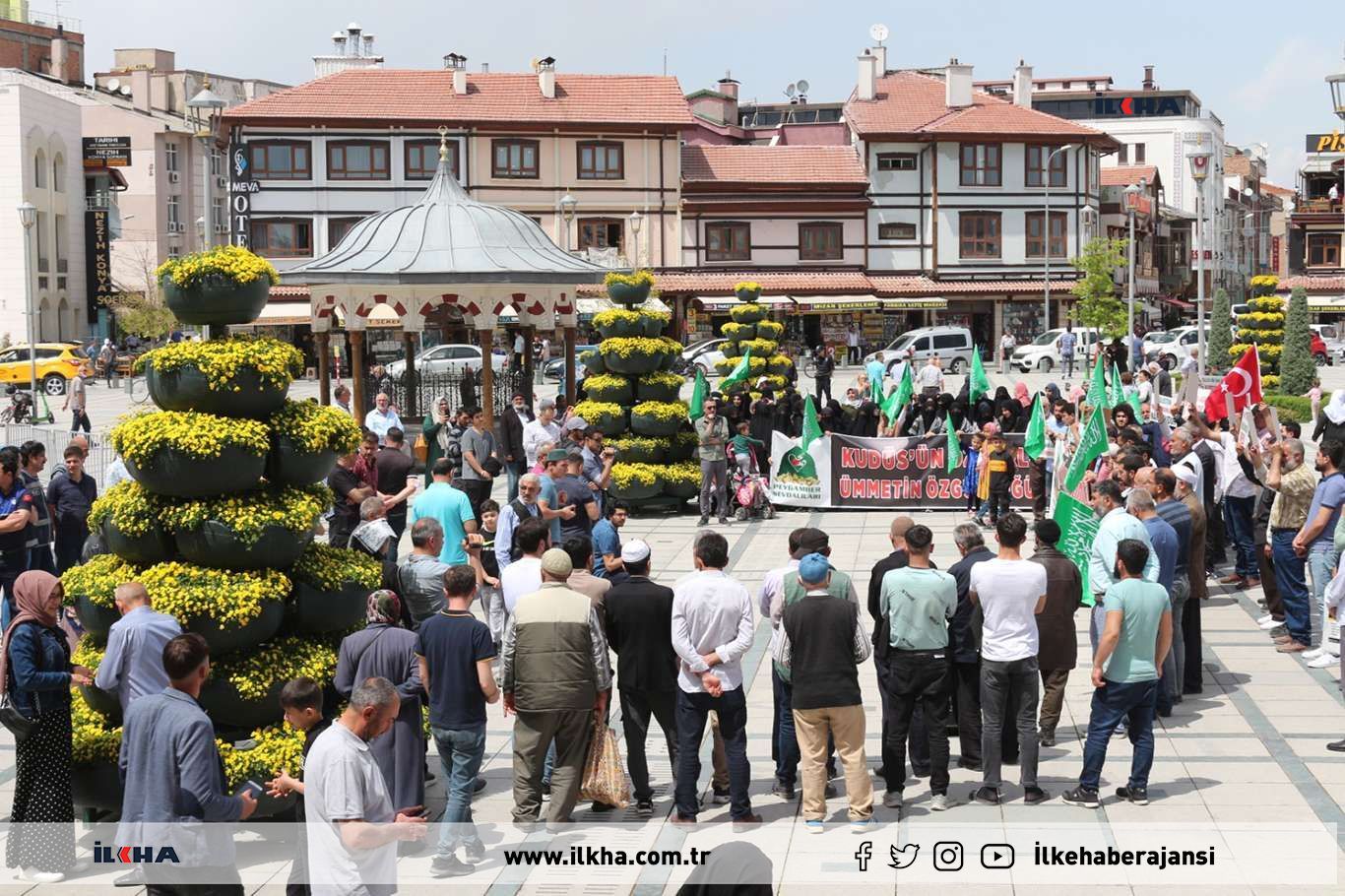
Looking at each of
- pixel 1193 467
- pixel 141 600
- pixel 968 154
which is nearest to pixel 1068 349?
pixel 968 154

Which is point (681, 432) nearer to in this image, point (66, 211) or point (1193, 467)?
point (1193, 467)

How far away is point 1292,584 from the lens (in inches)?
544

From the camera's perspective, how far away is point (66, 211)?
6806 cm

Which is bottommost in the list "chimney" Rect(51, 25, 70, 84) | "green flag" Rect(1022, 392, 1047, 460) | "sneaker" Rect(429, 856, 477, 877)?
"sneaker" Rect(429, 856, 477, 877)

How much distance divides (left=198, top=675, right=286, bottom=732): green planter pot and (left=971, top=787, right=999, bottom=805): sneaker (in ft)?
13.3

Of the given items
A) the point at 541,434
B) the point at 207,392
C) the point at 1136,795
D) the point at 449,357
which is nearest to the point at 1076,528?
the point at 1136,795

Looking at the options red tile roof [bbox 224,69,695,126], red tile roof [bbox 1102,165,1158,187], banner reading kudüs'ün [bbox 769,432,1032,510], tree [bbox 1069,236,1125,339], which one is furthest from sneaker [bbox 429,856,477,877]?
red tile roof [bbox 1102,165,1158,187]

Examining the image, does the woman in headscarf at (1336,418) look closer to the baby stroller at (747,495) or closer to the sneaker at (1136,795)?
the baby stroller at (747,495)

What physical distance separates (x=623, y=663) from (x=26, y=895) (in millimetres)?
3397

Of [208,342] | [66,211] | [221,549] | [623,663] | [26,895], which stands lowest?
[26,895]

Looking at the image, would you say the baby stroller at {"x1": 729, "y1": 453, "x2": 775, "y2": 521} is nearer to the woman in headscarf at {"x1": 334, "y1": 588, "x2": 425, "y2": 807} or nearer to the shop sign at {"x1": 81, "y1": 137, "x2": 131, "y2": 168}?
the woman in headscarf at {"x1": 334, "y1": 588, "x2": 425, "y2": 807}

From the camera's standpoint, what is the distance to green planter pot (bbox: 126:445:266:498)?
30.9ft

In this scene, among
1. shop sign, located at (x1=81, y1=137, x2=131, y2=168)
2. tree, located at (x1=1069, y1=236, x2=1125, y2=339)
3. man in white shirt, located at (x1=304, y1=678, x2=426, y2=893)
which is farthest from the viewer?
shop sign, located at (x1=81, y1=137, x2=131, y2=168)

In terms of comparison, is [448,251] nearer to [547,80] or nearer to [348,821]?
[348,821]
